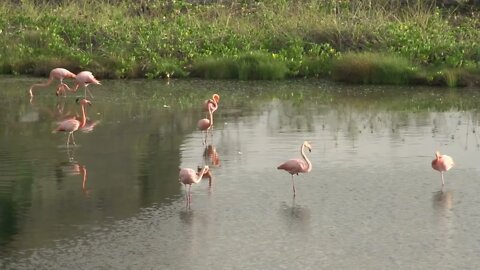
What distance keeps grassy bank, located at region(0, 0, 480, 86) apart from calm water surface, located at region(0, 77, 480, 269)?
260 centimetres

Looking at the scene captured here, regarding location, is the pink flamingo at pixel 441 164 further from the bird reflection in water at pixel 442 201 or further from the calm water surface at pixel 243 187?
the bird reflection in water at pixel 442 201

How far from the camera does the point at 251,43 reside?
22.9 meters

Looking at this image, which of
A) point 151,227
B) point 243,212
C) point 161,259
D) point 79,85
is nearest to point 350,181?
point 243,212

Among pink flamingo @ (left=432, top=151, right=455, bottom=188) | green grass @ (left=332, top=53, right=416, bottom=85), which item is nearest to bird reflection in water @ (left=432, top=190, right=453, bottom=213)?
pink flamingo @ (left=432, top=151, right=455, bottom=188)

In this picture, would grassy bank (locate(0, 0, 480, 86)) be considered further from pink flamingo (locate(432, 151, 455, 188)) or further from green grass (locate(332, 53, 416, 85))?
pink flamingo (locate(432, 151, 455, 188))

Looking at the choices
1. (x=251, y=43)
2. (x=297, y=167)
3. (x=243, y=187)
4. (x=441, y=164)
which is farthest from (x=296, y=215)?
(x=251, y=43)

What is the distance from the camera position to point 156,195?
11.0 m

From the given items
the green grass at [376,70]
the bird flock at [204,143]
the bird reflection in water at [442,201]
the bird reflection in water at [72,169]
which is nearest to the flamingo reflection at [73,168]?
the bird reflection in water at [72,169]

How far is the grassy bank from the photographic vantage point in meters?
20.8

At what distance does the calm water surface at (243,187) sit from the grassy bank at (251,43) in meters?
2.60

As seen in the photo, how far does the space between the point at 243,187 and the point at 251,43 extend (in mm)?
11779

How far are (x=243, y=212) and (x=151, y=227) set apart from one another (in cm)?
99

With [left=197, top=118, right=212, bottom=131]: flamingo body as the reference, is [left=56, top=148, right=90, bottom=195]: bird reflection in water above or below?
below

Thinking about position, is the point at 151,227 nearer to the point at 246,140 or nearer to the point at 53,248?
the point at 53,248
